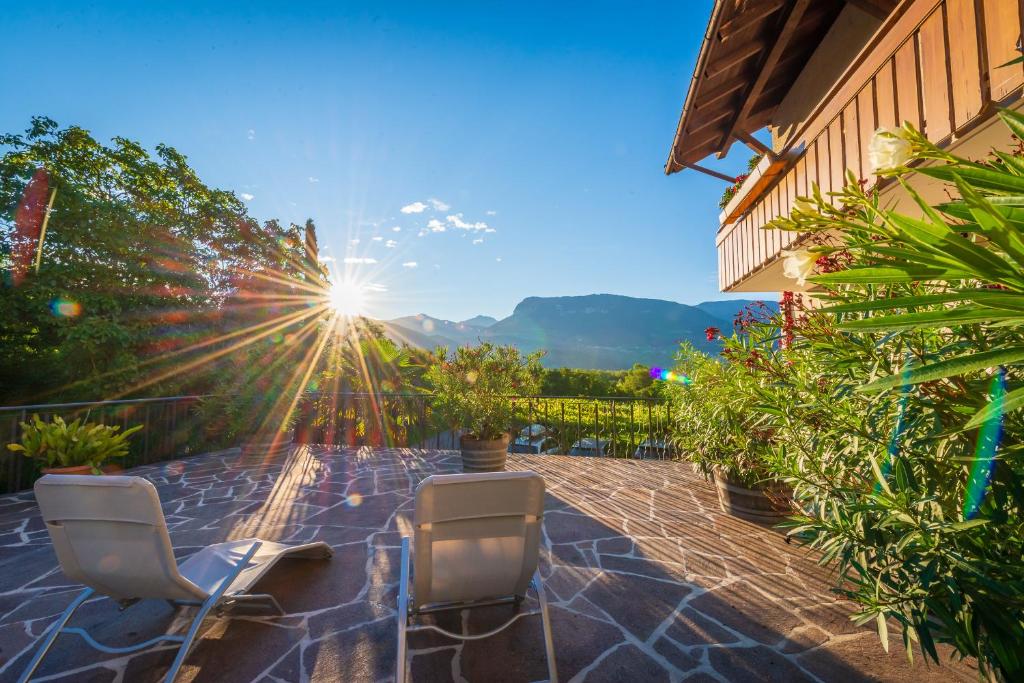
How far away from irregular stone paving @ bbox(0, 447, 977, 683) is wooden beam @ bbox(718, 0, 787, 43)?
157 inches

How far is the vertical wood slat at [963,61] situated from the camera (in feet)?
5.67

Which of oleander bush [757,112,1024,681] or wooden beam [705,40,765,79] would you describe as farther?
wooden beam [705,40,765,79]

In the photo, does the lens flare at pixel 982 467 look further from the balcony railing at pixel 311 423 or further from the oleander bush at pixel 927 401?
the balcony railing at pixel 311 423

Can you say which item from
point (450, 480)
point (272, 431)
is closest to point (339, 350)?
point (272, 431)

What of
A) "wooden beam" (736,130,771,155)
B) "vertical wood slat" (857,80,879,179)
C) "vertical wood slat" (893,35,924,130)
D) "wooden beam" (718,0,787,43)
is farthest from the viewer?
"wooden beam" (736,130,771,155)

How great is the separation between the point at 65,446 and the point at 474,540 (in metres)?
5.21

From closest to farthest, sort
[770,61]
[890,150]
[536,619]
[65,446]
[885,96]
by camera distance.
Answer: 1. [890,150]
2. [885,96]
3. [536,619]
4. [770,61]
5. [65,446]

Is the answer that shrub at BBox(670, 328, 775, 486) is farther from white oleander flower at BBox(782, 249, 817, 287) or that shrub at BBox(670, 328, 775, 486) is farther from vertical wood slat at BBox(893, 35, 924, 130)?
white oleander flower at BBox(782, 249, 817, 287)

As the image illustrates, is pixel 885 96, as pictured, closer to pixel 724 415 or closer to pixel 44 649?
pixel 724 415

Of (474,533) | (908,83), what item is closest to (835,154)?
(908,83)

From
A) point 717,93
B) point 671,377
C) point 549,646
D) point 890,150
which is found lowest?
point 549,646

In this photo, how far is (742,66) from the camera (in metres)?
4.25

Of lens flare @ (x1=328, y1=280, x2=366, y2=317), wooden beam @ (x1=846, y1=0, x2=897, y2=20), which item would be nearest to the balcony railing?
wooden beam @ (x1=846, y1=0, x2=897, y2=20)

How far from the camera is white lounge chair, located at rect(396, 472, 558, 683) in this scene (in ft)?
6.40
